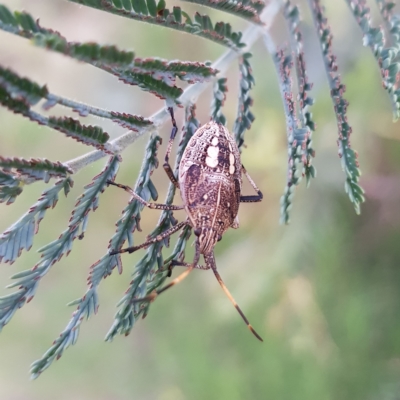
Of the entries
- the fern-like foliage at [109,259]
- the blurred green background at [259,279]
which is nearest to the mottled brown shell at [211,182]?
the fern-like foliage at [109,259]

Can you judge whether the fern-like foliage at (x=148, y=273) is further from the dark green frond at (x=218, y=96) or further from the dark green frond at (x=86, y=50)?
the dark green frond at (x=86, y=50)

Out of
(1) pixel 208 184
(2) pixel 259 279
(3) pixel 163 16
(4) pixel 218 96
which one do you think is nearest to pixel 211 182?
(1) pixel 208 184

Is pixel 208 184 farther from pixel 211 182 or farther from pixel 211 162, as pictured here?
pixel 211 162

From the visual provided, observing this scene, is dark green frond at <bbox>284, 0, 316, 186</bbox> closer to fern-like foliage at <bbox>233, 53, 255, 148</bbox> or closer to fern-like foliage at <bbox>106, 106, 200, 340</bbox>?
fern-like foliage at <bbox>233, 53, 255, 148</bbox>

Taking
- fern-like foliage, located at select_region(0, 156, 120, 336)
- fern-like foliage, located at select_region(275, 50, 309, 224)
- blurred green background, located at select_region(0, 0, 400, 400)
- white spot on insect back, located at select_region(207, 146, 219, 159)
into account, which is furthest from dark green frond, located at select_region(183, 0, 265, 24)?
blurred green background, located at select_region(0, 0, 400, 400)

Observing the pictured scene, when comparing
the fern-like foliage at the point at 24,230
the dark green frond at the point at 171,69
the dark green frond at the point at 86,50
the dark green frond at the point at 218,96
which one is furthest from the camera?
the dark green frond at the point at 218,96

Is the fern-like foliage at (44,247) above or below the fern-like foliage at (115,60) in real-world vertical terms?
below
